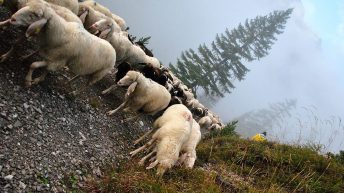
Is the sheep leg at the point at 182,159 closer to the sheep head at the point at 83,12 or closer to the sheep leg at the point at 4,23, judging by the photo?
the sheep head at the point at 83,12

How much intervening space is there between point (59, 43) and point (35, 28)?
26.5 inches

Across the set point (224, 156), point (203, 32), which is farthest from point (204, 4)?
point (224, 156)

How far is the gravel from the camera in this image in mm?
5629

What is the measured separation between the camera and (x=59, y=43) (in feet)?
23.3

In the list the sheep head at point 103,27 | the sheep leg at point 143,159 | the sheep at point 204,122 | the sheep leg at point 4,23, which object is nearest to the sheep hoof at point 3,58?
the sheep leg at point 4,23

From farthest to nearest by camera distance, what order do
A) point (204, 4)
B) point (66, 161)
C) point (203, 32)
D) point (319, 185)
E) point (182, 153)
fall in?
point (204, 4) → point (203, 32) → point (319, 185) → point (182, 153) → point (66, 161)

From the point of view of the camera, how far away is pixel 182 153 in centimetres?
884

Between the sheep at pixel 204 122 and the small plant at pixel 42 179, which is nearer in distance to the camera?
the small plant at pixel 42 179

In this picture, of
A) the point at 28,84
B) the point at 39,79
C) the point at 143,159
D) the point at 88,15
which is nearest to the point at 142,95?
the point at 143,159

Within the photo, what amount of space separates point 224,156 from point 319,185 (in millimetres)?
2544

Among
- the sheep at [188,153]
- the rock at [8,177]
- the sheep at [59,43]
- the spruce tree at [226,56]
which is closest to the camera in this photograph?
the rock at [8,177]

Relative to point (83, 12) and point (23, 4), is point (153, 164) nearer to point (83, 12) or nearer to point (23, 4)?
point (23, 4)

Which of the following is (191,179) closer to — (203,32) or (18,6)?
(18,6)

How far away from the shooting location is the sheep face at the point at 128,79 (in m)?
8.86
